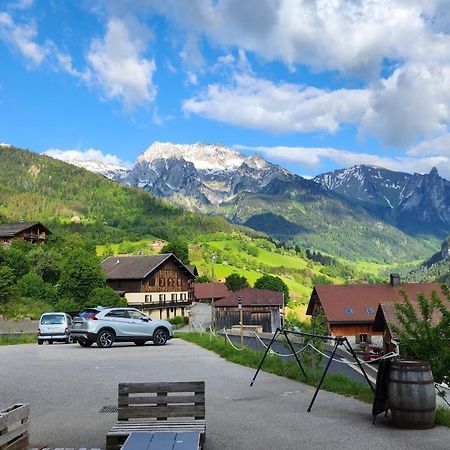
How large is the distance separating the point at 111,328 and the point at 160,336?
251 cm

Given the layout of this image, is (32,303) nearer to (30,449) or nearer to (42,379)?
(42,379)

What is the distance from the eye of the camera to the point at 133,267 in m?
98.2

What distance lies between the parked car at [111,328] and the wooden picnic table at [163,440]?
19.1 m

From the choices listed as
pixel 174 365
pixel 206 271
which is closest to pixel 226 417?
pixel 174 365

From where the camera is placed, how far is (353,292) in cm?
7288

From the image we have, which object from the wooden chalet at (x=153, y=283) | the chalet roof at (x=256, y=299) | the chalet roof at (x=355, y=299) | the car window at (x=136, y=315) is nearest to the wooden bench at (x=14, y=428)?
the car window at (x=136, y=315)

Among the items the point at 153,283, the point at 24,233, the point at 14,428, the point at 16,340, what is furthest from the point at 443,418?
the point at 24,233

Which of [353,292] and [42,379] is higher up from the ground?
[353,292]

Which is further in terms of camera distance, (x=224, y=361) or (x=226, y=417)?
(x=224, y=361)

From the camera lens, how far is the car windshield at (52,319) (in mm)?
30144

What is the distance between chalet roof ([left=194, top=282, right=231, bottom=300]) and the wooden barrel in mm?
111123

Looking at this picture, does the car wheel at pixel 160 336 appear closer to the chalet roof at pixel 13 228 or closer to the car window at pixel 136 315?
the car window at pixel 136 315

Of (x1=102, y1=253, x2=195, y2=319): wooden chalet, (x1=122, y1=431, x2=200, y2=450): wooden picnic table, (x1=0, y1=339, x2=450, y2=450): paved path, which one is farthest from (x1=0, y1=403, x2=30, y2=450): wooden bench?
(x1=102, y1=253, x2=195, y2=319): wooden chalet

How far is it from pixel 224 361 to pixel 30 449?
12.7 meters
